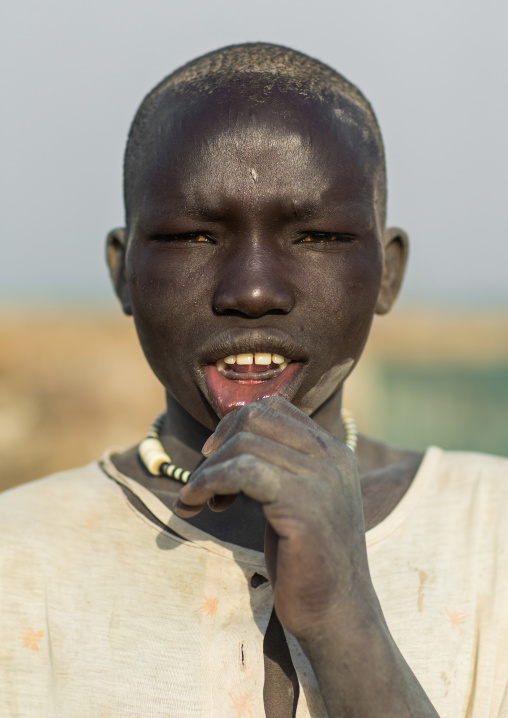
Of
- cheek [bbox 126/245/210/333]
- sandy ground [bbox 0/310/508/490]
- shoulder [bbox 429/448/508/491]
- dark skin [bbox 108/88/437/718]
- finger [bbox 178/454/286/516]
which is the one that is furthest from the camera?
sandy ground [bbox 0/310/508/490]

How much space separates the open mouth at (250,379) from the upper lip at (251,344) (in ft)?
0.05

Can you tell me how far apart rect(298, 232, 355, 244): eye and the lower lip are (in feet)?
0.92

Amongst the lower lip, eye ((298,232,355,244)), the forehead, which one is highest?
the forehead

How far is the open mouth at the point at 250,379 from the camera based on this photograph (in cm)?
177

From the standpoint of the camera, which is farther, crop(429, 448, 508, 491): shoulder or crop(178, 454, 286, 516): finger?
crop(429, 448, 508, 491): shoulder

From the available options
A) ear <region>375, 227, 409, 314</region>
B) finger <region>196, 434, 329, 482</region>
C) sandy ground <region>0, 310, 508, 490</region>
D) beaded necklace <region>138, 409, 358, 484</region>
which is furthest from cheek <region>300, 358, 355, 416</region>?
sandy ground <region>0, 310, 508, 490</region>

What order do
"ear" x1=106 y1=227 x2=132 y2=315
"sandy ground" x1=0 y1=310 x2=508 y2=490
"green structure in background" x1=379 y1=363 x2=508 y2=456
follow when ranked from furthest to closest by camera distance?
1. "green structure in background" x1=379 y1=363 x2=508 y2=456
2. "sandy ground" x1=0 y1=310 x2=508 y2=490
3. "ear" x1=106 y1=227 x2=132 y2=315

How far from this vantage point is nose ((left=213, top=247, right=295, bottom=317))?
1.69 m

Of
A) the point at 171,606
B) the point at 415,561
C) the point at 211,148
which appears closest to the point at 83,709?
the point at 171,606

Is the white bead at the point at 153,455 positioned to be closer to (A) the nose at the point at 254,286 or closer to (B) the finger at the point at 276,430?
(A) the nose at the point at 254,286

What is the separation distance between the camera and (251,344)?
1733mm

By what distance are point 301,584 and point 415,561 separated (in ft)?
2.07

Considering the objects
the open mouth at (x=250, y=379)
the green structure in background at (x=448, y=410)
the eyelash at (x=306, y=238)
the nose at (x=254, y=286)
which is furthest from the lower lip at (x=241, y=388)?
the green structure in background at (x=448, y=410)

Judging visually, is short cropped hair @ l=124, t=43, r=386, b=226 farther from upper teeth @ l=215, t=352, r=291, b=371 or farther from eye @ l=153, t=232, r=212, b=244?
upper teeth @ l=215, t=352, r=291, b=371
